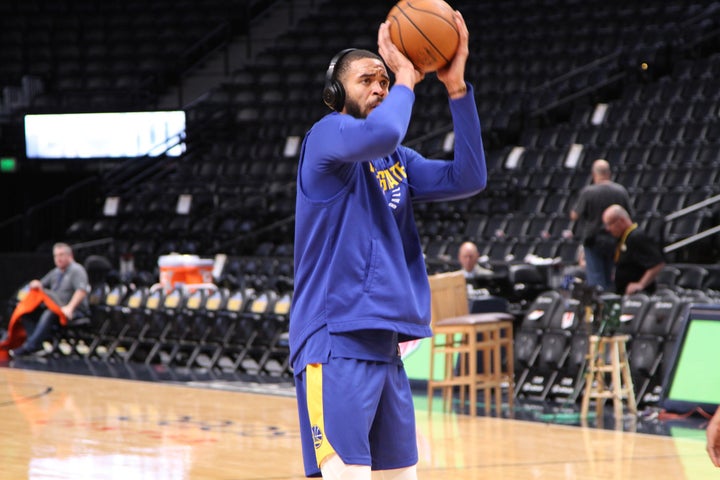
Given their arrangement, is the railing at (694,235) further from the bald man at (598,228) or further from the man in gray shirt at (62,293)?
the man in gray shirt at (62,293)

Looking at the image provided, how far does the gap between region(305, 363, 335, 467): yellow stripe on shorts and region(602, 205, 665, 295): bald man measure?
672cm

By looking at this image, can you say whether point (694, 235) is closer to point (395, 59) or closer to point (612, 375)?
point (612, 375)

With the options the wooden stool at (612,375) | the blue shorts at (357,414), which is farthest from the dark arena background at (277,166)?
the blue shorts at (357,414)

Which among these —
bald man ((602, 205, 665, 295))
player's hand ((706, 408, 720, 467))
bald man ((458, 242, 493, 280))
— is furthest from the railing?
player's hand ((706, 408, 720, 467))

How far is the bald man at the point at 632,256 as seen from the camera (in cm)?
964

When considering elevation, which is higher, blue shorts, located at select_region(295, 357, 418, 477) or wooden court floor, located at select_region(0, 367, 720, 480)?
blue shorts, located at select_region(295, 357, 418, 477)

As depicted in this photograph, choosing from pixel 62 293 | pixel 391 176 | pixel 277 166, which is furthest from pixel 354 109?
pixel 277 166

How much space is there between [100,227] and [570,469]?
12.6 metres

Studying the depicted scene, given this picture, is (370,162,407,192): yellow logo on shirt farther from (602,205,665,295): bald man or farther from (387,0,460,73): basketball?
(602,205,665,295): bald man

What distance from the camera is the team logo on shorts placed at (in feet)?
Answer: 10.6

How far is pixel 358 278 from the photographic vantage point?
3154 millimetres

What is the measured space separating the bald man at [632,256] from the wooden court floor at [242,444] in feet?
5.98

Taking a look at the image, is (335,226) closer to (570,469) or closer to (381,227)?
(381,227)

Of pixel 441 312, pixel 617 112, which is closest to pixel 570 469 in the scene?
pixel 441 312
